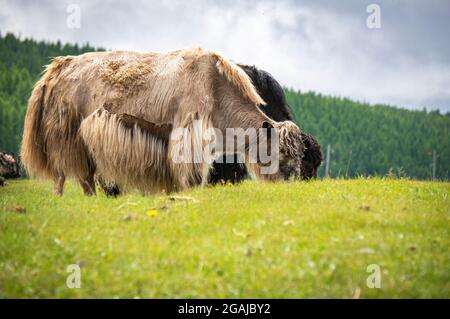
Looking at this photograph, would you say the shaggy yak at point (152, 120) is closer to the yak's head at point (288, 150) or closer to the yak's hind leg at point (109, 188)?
the yak's head at point (288, 150)

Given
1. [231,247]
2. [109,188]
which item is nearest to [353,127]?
[109,188]

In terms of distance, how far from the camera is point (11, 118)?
7162 cm

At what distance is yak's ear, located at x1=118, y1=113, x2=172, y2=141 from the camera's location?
10961 mm

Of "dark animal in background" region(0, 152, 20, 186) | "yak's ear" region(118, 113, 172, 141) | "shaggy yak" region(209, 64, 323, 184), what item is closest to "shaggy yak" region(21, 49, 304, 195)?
"yak's ear" region(118, 113, 172, 141)

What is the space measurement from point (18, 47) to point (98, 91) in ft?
349

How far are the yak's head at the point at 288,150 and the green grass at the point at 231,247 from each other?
1882 millimetres

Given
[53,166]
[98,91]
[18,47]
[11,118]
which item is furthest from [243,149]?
[18,47]

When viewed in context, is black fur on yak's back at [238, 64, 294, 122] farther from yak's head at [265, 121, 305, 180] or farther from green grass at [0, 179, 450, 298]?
green grass at [0, 179, 450, 298]

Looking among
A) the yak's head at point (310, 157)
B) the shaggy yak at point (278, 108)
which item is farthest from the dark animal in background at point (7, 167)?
the yak's head at point (310, 157)

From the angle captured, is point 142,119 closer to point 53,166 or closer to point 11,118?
point 53,166

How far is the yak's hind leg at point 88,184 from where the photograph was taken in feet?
38.5

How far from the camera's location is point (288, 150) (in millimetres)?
10836

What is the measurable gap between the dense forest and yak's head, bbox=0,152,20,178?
233 ft

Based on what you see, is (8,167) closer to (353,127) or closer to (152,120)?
(152,120)
